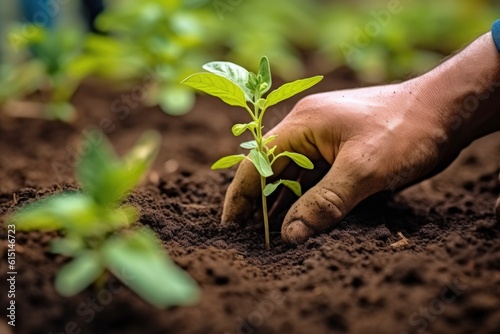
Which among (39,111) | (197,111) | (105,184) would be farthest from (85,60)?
(105,184)

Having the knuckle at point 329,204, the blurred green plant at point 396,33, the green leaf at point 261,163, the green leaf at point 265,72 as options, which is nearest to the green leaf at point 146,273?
the green leaf at point 261,163

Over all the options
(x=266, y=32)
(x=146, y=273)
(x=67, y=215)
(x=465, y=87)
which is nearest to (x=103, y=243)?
(x=67, y=215)

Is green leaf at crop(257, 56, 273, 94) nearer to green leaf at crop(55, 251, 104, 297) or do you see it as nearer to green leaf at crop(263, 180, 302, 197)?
green leaf at crop(263, 180, 302, 197)

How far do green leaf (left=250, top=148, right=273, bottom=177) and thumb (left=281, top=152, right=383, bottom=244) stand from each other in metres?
0.19

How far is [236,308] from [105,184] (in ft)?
1.28

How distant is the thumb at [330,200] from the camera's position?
5.66ft

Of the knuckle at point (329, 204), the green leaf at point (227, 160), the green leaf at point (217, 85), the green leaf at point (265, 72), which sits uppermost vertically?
the green leaf at point (265, 72)

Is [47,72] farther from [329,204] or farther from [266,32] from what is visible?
[329,204]

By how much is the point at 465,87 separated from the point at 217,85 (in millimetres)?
762

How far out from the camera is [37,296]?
1.37 metres

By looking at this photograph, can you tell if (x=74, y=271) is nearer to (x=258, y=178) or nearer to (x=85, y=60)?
(x=258, y=178)

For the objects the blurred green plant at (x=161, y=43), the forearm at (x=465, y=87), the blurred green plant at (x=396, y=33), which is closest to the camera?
the forearm at (x=465, y=87)

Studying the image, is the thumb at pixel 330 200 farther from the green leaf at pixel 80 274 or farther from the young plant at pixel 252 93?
the green leaf at pixel 80 274

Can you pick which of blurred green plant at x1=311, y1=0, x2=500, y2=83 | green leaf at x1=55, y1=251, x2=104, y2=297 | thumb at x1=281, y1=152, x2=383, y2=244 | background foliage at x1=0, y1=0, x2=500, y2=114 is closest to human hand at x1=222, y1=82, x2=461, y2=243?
thumb at x1=281, y1=152, x2=383, y2=244
